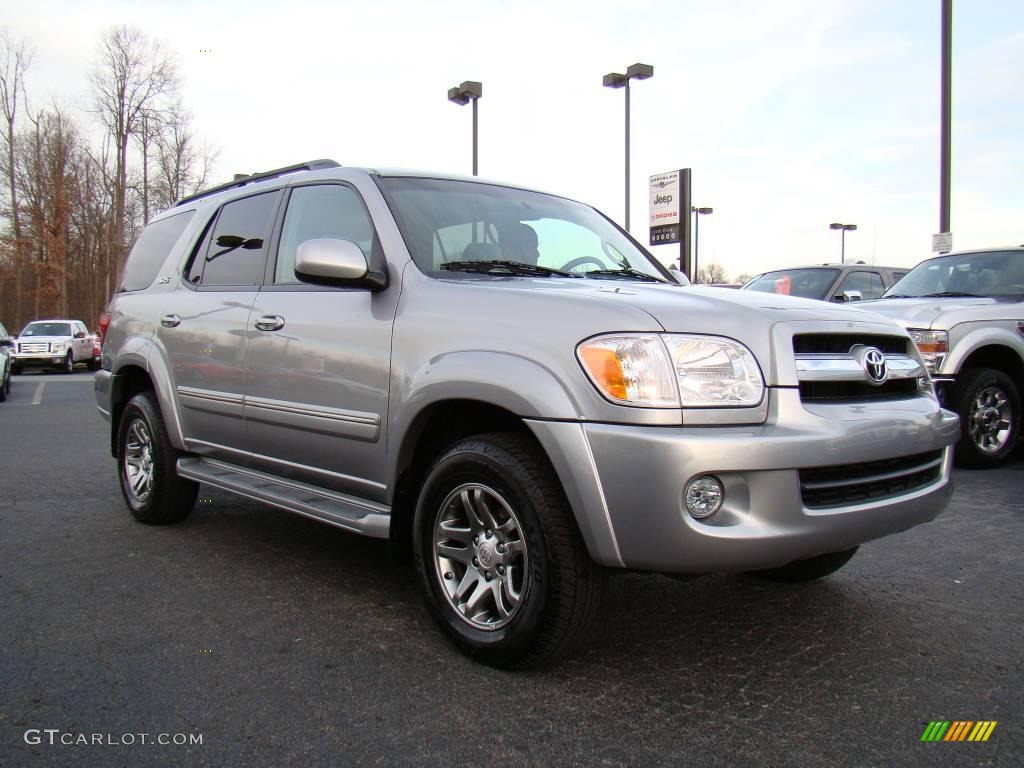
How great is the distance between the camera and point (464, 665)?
2.96m

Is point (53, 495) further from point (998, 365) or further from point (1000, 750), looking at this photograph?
point (998, 365)

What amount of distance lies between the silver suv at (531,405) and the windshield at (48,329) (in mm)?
24528


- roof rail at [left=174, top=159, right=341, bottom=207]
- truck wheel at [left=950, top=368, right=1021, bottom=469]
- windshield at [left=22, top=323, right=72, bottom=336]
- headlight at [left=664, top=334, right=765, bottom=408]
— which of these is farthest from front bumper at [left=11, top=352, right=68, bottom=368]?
headlight at [left=664, top=334, right=765, bottom=408]

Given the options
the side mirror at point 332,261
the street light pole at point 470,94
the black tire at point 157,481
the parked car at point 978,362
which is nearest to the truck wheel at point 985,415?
the parked car at point 978,362

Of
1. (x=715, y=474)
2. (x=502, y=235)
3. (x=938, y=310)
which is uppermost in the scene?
(x=502, y=235)

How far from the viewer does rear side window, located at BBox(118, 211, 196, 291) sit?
207 inches

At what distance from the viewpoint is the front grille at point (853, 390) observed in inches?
109

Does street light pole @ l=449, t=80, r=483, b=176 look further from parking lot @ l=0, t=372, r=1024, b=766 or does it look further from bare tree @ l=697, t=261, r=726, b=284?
bare tree @ l=697, t=261, r=726, b=284

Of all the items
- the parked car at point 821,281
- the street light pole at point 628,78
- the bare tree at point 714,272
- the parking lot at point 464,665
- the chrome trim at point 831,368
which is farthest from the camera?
the bare tree at point 714,272

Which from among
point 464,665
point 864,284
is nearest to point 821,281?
point 864,284

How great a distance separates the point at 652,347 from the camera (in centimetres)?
264

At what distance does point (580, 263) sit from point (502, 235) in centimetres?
40

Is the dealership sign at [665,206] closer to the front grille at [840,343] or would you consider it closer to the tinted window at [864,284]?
the tinted window at [864,284]

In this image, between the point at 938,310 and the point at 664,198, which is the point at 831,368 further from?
the point at 664,198
